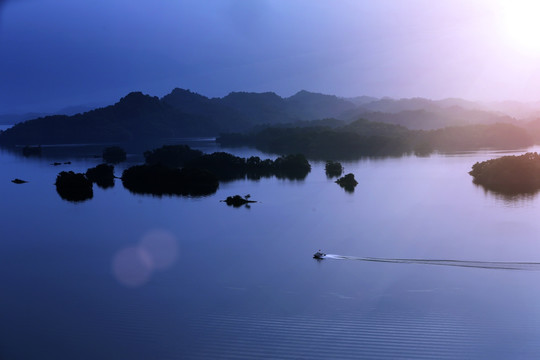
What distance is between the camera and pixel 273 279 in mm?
8984

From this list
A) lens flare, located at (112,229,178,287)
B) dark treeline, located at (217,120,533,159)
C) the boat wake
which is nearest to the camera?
lens flare, located at (112,229,178,287)

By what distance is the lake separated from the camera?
6555mm

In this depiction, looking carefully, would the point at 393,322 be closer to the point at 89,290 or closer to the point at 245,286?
the point at 245,286

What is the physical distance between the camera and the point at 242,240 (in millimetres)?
12000

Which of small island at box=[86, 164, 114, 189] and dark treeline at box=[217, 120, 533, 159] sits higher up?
dark treeline at box=[217, 120, 533, 159]

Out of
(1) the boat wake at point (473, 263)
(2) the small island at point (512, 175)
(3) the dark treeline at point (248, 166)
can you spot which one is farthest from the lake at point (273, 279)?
(3) the dark treeline at point (248, 166)

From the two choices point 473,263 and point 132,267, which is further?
point 132,267

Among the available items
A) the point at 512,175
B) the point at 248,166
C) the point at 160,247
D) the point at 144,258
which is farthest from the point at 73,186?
the point at 512,175

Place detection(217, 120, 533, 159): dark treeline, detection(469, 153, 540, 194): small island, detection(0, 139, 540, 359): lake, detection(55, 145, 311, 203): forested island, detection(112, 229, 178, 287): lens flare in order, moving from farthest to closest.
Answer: detection(217, 120, 533, 159): dark treeline → detection(55, 145, 311, 203): forested island → detection(469, 153, 540, 194): small island → detection(112, 229, 178, 287): lens flare → detection(0, 139, 540, 359): lake

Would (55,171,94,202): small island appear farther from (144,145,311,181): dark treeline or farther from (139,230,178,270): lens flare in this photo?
(139,230,178,270): lens flare

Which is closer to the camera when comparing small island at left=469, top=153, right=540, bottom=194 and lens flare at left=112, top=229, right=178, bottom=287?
lens flare at left=112, top=229, right=178, bottom=287

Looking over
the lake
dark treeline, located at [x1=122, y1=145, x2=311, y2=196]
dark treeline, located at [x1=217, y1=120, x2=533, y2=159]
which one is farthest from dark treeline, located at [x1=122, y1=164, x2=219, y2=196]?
dark treeline, located at [x1=217, y1=120, x2=533, y2=159]

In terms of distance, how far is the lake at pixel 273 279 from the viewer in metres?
6.55

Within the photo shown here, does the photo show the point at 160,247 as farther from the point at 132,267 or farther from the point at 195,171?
the point at 195,171
